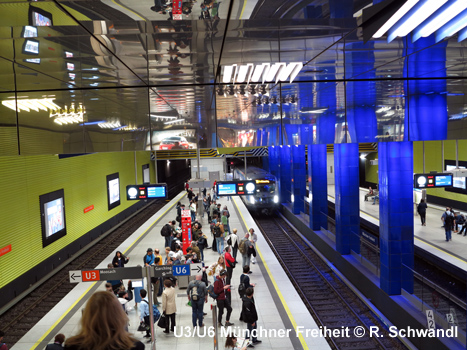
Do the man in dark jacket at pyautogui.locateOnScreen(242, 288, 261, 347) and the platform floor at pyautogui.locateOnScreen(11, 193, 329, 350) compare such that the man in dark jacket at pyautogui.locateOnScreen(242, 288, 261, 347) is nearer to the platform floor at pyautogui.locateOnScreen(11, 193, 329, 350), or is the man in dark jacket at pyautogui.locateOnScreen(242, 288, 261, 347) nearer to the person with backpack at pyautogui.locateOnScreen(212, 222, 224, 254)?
the platform floor at pyautogui.locateOnScreen(11, 193, 329, 350)

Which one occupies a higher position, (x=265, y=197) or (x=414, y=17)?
(x=414, y=17)

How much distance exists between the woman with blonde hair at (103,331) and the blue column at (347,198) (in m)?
14.0

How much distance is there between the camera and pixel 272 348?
9.21 metres

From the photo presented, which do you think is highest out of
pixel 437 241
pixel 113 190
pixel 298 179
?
pixel 298 179

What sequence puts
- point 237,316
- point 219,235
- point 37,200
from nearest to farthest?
point 237,316
point 37,200
point 219,235

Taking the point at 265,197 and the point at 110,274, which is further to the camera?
the point at 265,197

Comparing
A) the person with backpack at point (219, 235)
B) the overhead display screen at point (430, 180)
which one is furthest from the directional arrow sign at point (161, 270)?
the overhead display screen at point (430, 180)

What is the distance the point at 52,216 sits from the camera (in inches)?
659

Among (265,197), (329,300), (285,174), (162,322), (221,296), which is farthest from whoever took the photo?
(285,174)

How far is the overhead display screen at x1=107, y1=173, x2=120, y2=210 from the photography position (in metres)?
25.2

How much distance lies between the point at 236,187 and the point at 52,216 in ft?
24.4

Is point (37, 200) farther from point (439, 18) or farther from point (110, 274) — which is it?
point (439, 18)

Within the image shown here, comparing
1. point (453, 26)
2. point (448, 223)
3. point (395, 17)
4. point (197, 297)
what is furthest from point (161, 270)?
point (448, 223)

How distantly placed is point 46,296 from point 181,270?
307 inches
